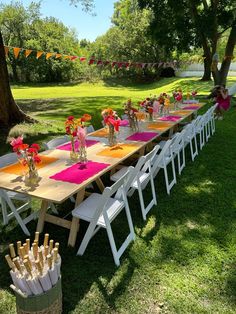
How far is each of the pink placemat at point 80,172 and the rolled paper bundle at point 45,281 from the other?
3.94 ft

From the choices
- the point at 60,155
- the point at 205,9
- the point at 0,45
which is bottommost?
the point at 60,155

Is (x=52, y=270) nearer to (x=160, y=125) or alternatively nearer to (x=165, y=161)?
(x=165, y=161)

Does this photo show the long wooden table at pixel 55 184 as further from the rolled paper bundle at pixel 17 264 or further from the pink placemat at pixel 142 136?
the rolled paper bundle at pixel 17 264

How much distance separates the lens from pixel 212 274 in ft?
10.4

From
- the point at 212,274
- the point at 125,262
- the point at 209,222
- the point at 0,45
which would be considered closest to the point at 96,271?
the point at 125,262

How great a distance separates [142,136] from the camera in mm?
5406

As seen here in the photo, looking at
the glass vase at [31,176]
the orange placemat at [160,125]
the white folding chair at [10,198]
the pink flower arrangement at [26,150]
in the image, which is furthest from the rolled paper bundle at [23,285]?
the orange placemat at [160,125]

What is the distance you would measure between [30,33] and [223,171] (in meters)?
39.7

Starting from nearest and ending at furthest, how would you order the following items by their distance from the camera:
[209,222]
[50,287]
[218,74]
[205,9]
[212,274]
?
[50,287], [212,274], [209,222], [218,74], [205,9]

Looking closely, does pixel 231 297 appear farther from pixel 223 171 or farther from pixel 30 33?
pixel 30 33

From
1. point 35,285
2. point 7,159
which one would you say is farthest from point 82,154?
point 35,285

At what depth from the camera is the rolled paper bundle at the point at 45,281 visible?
2309 millimetres

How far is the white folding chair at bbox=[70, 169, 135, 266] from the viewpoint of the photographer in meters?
3.08

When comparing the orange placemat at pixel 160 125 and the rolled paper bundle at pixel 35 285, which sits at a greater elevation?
the orange placemat at pixel 160 125
